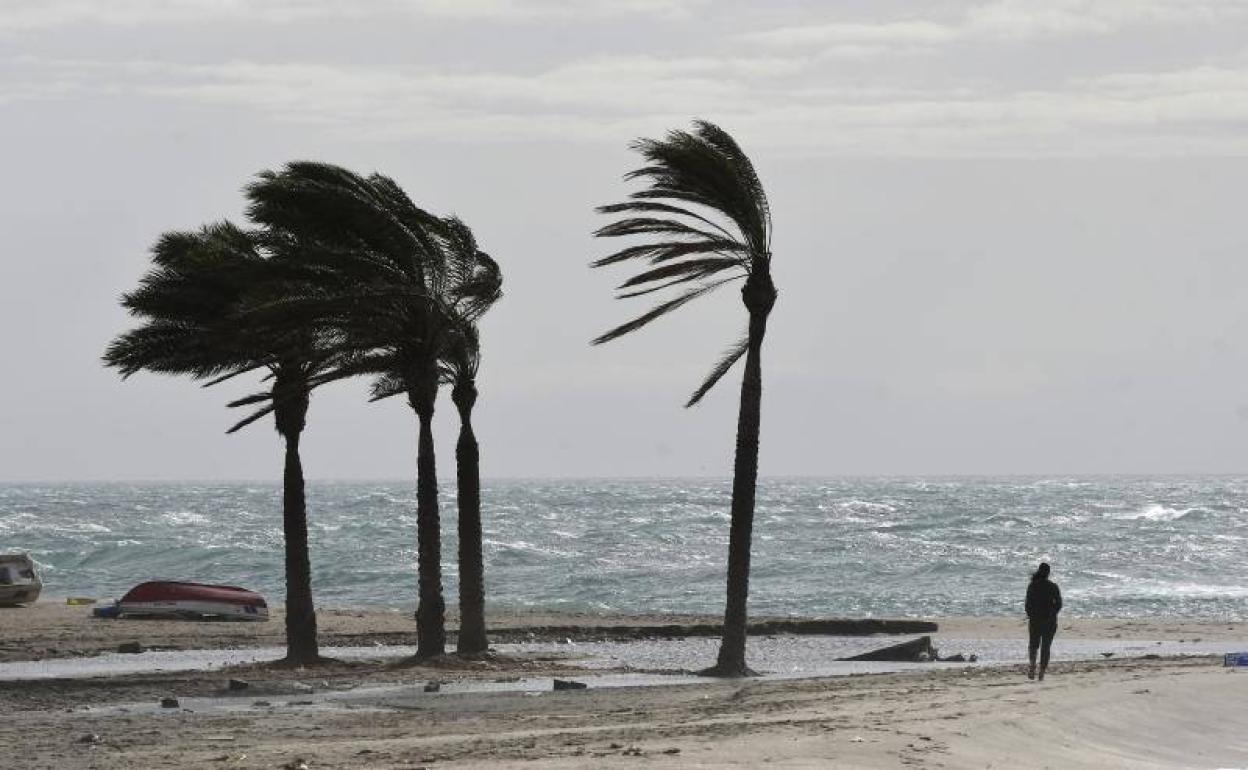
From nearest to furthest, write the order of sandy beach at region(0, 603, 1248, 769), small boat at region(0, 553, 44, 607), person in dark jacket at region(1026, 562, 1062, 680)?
sandy beach at region(0, 603, 1248, 769)
person in dark jacket at region(1026, 562, 1062, 680)
small boat at region(0, 553, 44, 607)

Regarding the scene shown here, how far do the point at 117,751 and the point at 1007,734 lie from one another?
764cm

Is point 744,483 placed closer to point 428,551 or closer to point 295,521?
point 428,551

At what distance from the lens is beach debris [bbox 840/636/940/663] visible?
3050cm

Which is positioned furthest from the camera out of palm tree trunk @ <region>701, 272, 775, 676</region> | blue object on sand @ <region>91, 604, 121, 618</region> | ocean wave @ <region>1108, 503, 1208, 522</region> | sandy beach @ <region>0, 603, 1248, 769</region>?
ocean wave @ <region>1108, 503, 1208, 522</region>

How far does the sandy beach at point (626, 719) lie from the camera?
16.2 metres

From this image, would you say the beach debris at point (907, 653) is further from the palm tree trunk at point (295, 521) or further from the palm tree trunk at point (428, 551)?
the palm tree trunk at point (295, 521)

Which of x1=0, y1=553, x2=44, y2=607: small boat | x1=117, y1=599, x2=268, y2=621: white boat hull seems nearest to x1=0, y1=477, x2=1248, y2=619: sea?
x1=0, y1=553, x2=44, y2=607: small boat

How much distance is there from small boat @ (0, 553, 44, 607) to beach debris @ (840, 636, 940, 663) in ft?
71.8

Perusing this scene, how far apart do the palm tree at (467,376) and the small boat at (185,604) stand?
12.3 metres

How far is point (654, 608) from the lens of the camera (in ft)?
174

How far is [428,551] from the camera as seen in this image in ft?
97.2

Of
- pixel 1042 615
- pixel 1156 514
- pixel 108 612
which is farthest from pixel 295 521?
pixel 1156 514

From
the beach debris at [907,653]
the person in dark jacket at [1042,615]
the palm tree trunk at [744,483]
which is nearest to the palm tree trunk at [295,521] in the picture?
the palm tree trunk at [744,483]

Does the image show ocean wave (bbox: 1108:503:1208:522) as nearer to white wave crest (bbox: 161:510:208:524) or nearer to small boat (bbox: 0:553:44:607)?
white wave crest (bbox: 161:510:208:524)
